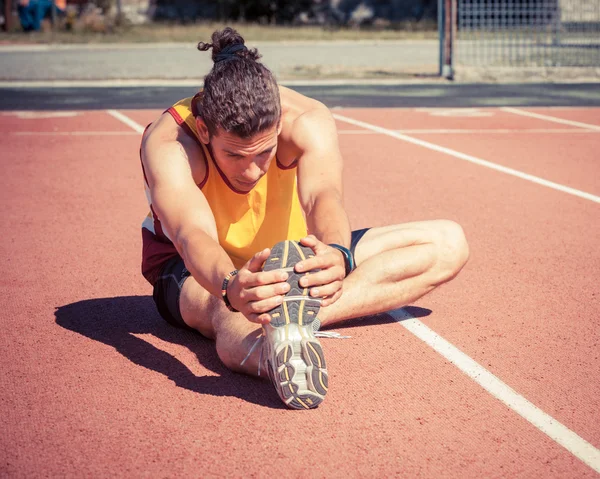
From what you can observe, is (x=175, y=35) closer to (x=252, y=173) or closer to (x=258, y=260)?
(x=252, y=173)

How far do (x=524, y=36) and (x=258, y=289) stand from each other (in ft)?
59.0

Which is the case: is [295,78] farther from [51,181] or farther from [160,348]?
[160,348]

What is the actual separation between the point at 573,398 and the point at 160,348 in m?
1.82

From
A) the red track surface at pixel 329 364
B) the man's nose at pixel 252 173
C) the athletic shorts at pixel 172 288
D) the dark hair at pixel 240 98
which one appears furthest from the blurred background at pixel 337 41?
the dark hair at pixel 240 98

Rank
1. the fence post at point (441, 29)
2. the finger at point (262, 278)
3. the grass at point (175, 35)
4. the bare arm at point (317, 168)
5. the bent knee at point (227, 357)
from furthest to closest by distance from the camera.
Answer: the grass at point (175, 35)
the fence post at point (441, 29)
the bare arm at point (317, 168)
the bent knee at point (227, 357)
the finger at point (262, 278)

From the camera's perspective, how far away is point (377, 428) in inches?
132

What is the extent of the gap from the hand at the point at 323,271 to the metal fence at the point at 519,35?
44.3ft

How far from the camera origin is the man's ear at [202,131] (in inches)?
146

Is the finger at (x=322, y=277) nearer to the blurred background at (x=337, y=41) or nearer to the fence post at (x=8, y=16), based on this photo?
the blurred background at (x=337, y=41)

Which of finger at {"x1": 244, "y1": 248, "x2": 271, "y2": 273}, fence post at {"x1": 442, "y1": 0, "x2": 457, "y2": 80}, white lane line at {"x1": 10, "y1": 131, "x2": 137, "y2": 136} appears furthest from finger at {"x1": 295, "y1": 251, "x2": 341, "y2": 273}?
fence post at {"x1": 442, "y1": 0, "x2": 457, "y2": 80}

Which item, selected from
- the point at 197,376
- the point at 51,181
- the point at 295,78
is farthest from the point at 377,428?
the point at 295,78

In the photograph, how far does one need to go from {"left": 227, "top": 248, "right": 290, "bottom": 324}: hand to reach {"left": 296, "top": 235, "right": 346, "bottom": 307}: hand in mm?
87

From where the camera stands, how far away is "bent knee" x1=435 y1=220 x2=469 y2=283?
4363mm

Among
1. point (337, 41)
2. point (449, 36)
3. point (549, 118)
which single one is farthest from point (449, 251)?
point (337, 41)
